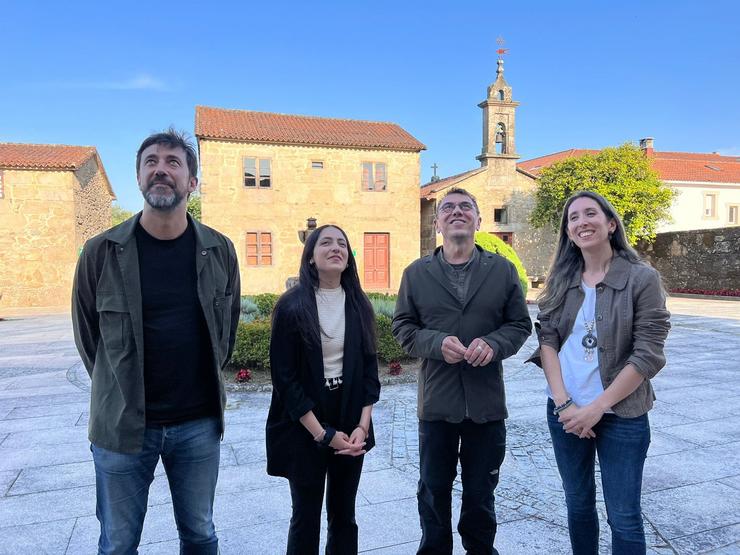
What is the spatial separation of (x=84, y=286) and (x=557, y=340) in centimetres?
203

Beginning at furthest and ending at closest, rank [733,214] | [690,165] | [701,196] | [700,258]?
1. [690,165]
2. [733,214]
3. [701,196]
4. [700,258]

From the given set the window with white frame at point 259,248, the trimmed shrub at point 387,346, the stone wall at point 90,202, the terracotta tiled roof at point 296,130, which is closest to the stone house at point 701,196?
the terracotta tiled roof at point 296,130

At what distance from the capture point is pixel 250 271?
2036 centimetres

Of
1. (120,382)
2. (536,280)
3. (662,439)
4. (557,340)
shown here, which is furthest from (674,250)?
(120,382)

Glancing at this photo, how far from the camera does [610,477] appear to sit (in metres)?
2.05

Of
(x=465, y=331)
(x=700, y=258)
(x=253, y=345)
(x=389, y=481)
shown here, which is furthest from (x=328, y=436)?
(x=700, y=258)

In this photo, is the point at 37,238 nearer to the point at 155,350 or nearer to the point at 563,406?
the point at 155,350

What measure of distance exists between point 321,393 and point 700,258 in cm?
2192

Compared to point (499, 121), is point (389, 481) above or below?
below

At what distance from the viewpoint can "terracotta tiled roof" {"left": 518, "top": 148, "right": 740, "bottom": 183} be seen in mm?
31047

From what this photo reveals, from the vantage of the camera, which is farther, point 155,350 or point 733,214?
point 733,214

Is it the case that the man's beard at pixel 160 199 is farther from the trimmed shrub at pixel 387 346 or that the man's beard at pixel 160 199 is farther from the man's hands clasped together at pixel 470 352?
the trimmed shrub at pixel 387 346

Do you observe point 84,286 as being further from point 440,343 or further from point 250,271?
point 250,271

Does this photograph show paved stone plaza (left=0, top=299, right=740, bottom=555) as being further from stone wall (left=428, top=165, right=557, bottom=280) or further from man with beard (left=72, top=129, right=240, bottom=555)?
stone wall (left=428, top=165, right=557, bottom=280)
